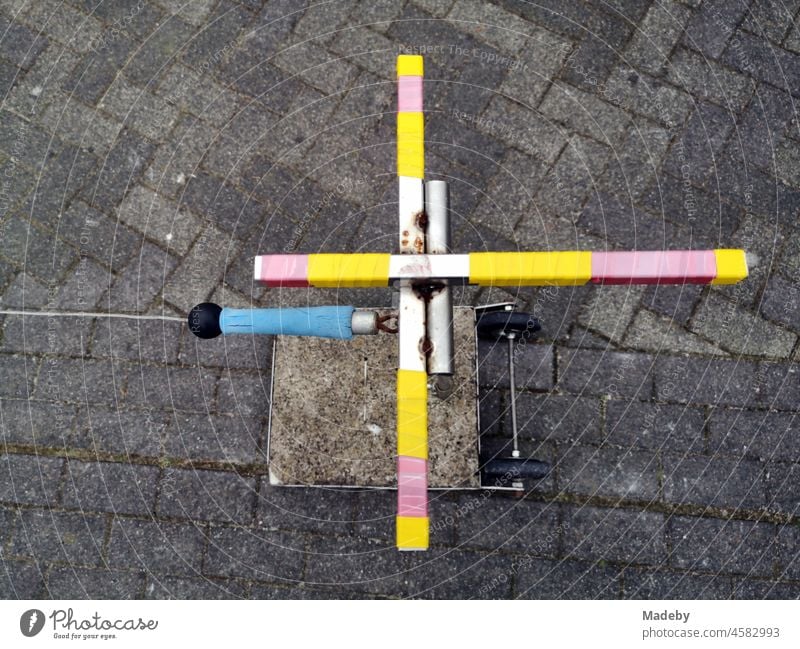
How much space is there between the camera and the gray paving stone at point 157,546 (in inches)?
111

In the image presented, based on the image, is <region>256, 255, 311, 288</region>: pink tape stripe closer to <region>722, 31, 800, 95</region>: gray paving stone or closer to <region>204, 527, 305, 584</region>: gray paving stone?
<region>204, 527, 305, 584</region>: gray paving stone

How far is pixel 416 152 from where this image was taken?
73.6 inches

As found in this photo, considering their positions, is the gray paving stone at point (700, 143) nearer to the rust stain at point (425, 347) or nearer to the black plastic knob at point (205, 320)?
the rust stain at point (425, 347)

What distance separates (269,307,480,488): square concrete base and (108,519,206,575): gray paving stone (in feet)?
1.81

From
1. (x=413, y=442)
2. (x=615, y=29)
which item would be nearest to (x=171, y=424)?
(x=413, y=442)

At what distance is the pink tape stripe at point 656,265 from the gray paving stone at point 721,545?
162 cm

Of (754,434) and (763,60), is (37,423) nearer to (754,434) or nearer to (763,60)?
(754,434)

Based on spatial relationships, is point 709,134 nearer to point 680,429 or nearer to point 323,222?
point 680,429

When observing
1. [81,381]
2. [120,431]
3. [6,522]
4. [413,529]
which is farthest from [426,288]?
[6,522]

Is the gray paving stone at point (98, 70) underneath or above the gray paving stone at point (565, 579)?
above

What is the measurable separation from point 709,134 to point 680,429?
5.38 ft

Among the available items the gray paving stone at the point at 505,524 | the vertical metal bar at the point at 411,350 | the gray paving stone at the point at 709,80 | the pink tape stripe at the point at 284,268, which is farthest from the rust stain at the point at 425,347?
the gray paving stone at the point at 709,80

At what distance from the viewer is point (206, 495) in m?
2.87

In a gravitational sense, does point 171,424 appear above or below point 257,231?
below
